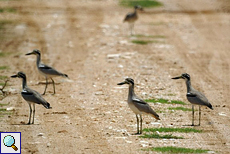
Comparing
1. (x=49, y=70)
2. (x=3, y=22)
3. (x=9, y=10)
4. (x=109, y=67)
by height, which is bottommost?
(x=49, y=70)

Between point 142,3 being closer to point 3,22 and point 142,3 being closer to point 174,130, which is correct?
point 3,22

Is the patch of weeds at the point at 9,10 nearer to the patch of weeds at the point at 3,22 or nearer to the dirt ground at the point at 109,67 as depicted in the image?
the dirt ground at the point at 109,67

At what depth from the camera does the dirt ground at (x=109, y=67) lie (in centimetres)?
1217

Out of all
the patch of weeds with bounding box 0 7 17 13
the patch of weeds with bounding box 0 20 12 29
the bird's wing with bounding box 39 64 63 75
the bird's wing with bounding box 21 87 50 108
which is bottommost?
the bird's wing with bounding box 21 87 50 108

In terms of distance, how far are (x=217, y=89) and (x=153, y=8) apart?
18.5 m

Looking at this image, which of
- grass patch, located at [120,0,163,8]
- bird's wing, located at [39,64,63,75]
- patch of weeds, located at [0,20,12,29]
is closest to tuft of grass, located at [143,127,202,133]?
bird's wing, located at [39,64,63,75]

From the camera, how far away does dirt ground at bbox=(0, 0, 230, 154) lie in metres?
12.2

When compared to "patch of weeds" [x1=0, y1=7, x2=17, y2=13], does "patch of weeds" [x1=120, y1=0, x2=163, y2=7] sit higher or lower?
higher

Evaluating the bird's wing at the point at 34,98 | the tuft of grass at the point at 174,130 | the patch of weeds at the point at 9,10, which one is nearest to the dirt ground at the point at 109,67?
the tuft of grass at the point at 174,130

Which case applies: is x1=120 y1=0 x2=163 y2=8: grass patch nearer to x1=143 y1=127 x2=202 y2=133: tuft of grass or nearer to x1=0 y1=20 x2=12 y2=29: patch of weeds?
x1=0 y1=20 x2=12 y2=29: patch of weeds

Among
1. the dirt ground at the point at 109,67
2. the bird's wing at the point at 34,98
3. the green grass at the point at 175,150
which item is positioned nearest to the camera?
the green grass at the point at 175,150

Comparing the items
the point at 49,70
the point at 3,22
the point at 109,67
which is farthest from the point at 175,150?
the point at 3,22

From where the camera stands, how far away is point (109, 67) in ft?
66.6

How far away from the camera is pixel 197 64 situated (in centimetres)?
2136
